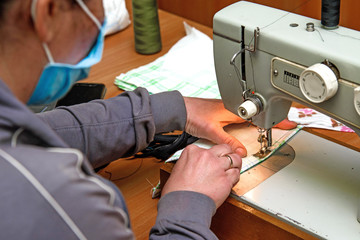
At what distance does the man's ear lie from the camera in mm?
647

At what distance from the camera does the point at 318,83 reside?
0.98m

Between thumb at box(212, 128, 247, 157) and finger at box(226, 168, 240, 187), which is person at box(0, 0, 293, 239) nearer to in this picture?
finger at box(226, 168, 240, 187)

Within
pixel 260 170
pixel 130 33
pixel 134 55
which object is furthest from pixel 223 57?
pixel 130 33

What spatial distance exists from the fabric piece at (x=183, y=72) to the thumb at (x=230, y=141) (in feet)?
0.98

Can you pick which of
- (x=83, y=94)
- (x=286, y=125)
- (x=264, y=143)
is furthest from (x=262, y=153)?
(x=83, y=94)

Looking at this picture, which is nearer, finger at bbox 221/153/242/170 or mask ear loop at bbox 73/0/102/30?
mask ear loop at bbox 73/0/102/30

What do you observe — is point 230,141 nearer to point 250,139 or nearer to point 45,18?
point 250,139

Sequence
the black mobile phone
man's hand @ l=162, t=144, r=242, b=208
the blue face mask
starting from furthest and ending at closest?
the black mobile phone → man's hand @ l=162, t=144, r=242, b=208 → the blue face mask

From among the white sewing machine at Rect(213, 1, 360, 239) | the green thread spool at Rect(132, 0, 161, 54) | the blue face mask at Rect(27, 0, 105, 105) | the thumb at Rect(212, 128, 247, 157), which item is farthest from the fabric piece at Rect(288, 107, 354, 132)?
the blue face mask at Rect(27, 0, 105, 105)

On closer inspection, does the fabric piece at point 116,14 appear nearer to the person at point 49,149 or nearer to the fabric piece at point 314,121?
the fabric piece at point 314,121

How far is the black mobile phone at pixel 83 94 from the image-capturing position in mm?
1571

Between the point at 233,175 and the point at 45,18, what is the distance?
64 centimetres

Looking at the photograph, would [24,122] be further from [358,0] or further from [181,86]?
[358,0]

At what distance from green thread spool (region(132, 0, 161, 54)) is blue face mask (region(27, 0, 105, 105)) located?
103 centimetres
